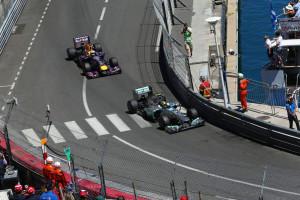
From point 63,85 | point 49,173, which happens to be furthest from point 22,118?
point 49,173

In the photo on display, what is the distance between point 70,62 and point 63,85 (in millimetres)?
3039

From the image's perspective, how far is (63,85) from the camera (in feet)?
152

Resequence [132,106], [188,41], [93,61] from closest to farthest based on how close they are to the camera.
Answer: [132,106], [93,61], [188,41]

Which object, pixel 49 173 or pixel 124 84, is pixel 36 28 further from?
pixel 49 173

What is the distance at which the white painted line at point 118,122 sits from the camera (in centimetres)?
4062

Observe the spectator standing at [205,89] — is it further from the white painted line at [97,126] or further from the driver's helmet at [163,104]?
the white painted line at [97,126]

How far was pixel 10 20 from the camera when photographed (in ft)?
175

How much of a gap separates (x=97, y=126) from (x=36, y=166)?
17.1ft

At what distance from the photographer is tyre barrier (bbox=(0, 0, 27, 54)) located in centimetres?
5119

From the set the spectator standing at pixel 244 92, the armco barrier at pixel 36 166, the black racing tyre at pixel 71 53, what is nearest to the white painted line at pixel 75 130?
the armco barrier at pixel 36 166

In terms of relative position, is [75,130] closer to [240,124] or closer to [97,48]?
[240,124]

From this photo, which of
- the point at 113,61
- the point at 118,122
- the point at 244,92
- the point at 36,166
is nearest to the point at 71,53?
the point at 113,61

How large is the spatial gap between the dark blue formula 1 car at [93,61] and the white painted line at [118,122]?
15.9 feet

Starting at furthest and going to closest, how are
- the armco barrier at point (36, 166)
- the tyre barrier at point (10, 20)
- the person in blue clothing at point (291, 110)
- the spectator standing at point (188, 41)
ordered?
the tyre barrier at point (10, 20) < the spectator standing at point (188, 41) < the person in blue clothing at point (291, 110) < the armco barrier at point (36, 166)
